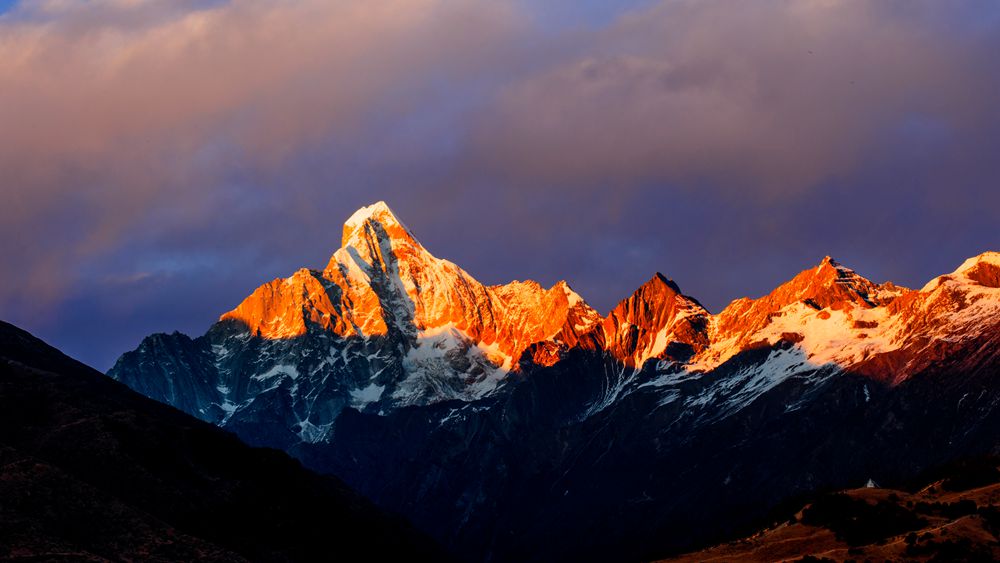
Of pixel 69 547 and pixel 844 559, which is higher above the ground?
pixel 69 547

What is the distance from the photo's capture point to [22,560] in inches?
7195

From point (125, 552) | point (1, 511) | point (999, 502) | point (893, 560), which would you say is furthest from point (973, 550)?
point (1, 511)

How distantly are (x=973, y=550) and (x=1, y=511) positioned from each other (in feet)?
405

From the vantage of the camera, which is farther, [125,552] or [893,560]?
[125,552]

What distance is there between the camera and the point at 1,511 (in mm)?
199875

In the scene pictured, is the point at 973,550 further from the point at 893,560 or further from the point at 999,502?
the point at 999,502

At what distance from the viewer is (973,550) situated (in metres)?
178

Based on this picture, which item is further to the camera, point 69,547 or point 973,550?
point 69,547

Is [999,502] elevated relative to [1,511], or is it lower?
lower

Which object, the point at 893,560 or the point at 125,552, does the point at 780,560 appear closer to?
the point at 893,560

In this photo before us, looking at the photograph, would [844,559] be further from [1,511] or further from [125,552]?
[1,511]

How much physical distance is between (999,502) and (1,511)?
130975 millimetres

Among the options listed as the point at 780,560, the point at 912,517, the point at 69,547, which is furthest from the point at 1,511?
the point at 912,517

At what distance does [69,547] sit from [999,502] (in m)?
120
